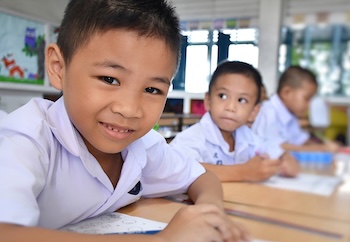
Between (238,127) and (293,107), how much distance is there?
152 mm

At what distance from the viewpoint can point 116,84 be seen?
296 mm

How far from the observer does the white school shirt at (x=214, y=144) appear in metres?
0.29

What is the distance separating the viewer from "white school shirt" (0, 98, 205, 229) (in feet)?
0.90

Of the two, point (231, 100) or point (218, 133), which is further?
point (218, 133)

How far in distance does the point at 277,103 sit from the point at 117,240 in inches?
6.8

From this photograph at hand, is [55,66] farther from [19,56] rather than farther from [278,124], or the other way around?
[19,56]

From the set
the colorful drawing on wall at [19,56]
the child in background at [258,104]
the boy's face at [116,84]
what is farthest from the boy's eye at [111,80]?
the colorful drawing on wall at [19,56]

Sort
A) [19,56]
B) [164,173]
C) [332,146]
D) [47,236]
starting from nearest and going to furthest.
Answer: [332,146] → [47,236] → [164,173] → [19,56]

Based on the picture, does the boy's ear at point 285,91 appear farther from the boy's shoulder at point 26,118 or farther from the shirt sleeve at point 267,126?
the boy's shoulder at point 26,118

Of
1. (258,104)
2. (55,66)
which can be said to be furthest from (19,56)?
(258,104)

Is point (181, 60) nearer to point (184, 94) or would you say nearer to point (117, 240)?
point (184, 94)

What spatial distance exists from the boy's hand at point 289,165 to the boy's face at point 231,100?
6cm

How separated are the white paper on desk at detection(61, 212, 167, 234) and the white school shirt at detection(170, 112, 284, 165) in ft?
0.38

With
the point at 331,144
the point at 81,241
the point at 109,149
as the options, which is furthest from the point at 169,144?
the point at 331,144
